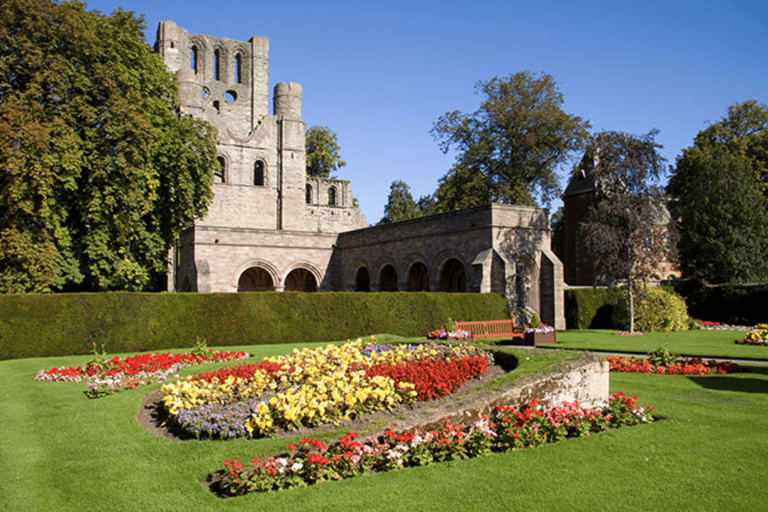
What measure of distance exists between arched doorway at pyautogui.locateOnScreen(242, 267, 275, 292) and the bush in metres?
18.5

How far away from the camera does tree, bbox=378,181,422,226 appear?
6431 centimetres

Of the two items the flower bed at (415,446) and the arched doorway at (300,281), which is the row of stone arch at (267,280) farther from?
the flower bed at (415,446)

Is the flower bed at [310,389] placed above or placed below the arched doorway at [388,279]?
below

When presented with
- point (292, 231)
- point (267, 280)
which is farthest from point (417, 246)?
point (267, 280)

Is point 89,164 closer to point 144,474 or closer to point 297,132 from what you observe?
point 144,474

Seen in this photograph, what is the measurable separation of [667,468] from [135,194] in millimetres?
18732

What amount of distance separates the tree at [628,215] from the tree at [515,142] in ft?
37.3

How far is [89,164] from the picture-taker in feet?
63.9

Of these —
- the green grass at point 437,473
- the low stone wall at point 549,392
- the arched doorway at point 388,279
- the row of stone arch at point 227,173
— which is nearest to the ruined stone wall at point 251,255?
the arched doorway at point 388,279

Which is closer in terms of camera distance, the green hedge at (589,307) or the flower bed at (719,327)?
the flower bed at (719,327)

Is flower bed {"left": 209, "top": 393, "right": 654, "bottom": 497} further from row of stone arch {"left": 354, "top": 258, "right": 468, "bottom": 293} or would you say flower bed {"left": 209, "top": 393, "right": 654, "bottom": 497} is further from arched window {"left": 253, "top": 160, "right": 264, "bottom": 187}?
arched window {"left": 253, "top": 160, "right": 264, "bottom": 187}

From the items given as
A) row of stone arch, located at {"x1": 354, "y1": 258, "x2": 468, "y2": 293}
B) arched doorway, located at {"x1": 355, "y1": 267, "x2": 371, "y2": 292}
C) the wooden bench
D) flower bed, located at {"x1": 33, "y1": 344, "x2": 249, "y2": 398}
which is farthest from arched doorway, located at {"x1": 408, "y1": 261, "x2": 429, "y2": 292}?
flower bed, located at {"x1": 33, "y1": 344, "x2": 249, "y2": 398}

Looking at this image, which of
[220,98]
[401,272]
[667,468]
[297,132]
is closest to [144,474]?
[667,468]

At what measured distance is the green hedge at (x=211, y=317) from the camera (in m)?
15.9
